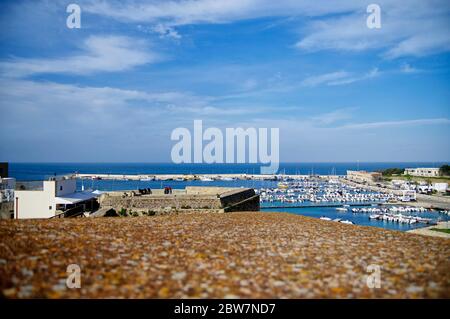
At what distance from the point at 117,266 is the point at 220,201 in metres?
19.6

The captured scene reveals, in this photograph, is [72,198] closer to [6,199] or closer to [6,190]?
[6,199]

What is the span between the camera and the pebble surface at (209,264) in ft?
17.2

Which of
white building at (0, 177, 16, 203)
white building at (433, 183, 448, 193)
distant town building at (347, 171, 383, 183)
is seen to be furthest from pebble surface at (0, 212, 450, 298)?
distant town building at (347, 171, 383, 183)

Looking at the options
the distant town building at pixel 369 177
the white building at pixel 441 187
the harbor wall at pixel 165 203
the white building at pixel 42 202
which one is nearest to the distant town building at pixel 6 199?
the white building at pixel 42 202

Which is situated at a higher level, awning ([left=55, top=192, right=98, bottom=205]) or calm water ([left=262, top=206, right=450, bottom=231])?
awning ([left=55, top=192, right=98, bottom=205])

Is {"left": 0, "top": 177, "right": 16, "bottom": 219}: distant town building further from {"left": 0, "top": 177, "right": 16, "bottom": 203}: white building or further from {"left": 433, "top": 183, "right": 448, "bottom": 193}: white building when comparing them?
{"left": 433, "top": 183, "right": 448, "bottom": 193}: white building

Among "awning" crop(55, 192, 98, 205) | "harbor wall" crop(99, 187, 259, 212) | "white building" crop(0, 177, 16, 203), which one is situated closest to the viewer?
"harbor wall" crop(99, 187, 259, 212)

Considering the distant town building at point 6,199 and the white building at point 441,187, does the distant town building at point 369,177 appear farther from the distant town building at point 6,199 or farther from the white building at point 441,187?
the distant town building at point 6,199

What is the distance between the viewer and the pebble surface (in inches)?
207

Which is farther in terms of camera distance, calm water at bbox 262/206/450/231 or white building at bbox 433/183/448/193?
white building at bbox 433/183/448/193

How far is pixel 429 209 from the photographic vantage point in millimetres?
76438

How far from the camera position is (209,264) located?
6582mm
